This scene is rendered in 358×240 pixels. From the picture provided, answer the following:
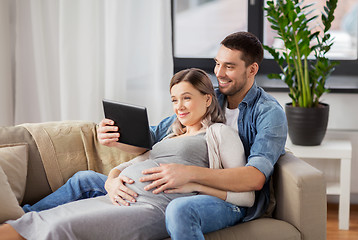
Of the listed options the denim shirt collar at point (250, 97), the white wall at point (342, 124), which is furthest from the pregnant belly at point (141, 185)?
the white wall at point (342, 124)

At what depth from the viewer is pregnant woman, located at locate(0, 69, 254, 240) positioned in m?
1.94

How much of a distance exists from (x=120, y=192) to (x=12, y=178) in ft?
1.66

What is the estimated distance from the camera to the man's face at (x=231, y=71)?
89.7 inches

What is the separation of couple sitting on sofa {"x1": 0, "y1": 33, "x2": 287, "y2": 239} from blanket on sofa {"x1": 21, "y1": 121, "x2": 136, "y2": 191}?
0.14m

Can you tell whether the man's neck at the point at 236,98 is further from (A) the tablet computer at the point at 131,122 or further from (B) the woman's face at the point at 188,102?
(A) the tablet computer at the point at 131,122

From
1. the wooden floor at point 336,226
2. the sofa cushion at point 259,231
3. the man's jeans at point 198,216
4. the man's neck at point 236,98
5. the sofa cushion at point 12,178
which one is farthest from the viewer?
the wooden floor at point 336,226

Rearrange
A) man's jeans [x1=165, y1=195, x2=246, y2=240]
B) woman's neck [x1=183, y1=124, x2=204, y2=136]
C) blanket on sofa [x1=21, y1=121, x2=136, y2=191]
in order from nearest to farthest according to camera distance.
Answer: man's jeans [x1=165, y1=195, x2=246, y2=240]
woman's neck [x1=183, y1=124, x2=204, y2=136]
blanket on sofa [x1=21, y1=121, x2=136, y2=191]

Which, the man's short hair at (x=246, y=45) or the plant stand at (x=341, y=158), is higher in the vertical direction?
the man's short hair at (x=246, y=45)

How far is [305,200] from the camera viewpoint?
2.03 m

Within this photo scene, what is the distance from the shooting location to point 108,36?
11.2ft

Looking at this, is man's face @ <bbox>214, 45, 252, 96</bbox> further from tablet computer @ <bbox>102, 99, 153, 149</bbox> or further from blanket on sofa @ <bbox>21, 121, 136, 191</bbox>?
blanket on sofa @ <bbox>21, 121, 136, 191</bbox>

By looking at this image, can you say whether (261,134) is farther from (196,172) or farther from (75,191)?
(75,191)

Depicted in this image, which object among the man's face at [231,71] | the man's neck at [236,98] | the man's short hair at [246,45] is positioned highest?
the man's short hair at [246,45]

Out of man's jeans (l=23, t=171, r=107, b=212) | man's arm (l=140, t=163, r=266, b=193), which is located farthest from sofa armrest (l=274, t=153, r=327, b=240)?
man's jeans (l=23, t=171, r=107, b=212)
